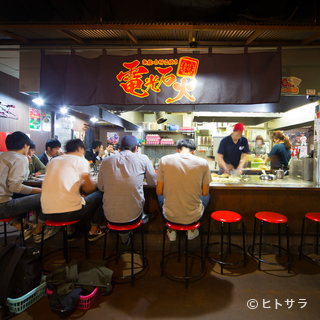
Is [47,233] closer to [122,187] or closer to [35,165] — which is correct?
[122,187]

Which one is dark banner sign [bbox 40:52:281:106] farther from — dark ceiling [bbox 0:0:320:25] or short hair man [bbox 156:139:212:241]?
short hair man [bbox 156:139:212:241]

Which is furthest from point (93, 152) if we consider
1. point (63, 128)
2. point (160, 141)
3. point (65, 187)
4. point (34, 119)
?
point (65, 187)

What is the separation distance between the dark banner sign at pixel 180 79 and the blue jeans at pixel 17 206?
1.62 metres

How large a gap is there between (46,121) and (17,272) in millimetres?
4618

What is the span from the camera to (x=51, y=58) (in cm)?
326

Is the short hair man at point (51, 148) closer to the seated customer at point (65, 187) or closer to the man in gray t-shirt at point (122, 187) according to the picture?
the seated customer at point (65, 187)

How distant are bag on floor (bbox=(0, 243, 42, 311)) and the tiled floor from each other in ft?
0.86

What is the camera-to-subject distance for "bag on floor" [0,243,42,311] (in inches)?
81.5

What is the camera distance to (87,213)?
2.85 metres

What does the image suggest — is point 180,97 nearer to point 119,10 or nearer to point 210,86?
point 210,86

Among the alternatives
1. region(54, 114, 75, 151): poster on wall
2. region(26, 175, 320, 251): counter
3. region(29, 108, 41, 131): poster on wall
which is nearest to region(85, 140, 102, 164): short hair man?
region(54, 114, 75, 151): poster on wall

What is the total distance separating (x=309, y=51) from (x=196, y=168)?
119 inches

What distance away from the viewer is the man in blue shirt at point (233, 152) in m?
4.52

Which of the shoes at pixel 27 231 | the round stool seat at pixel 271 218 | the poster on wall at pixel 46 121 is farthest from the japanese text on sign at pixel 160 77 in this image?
the poster on wall at pixel 46 121
